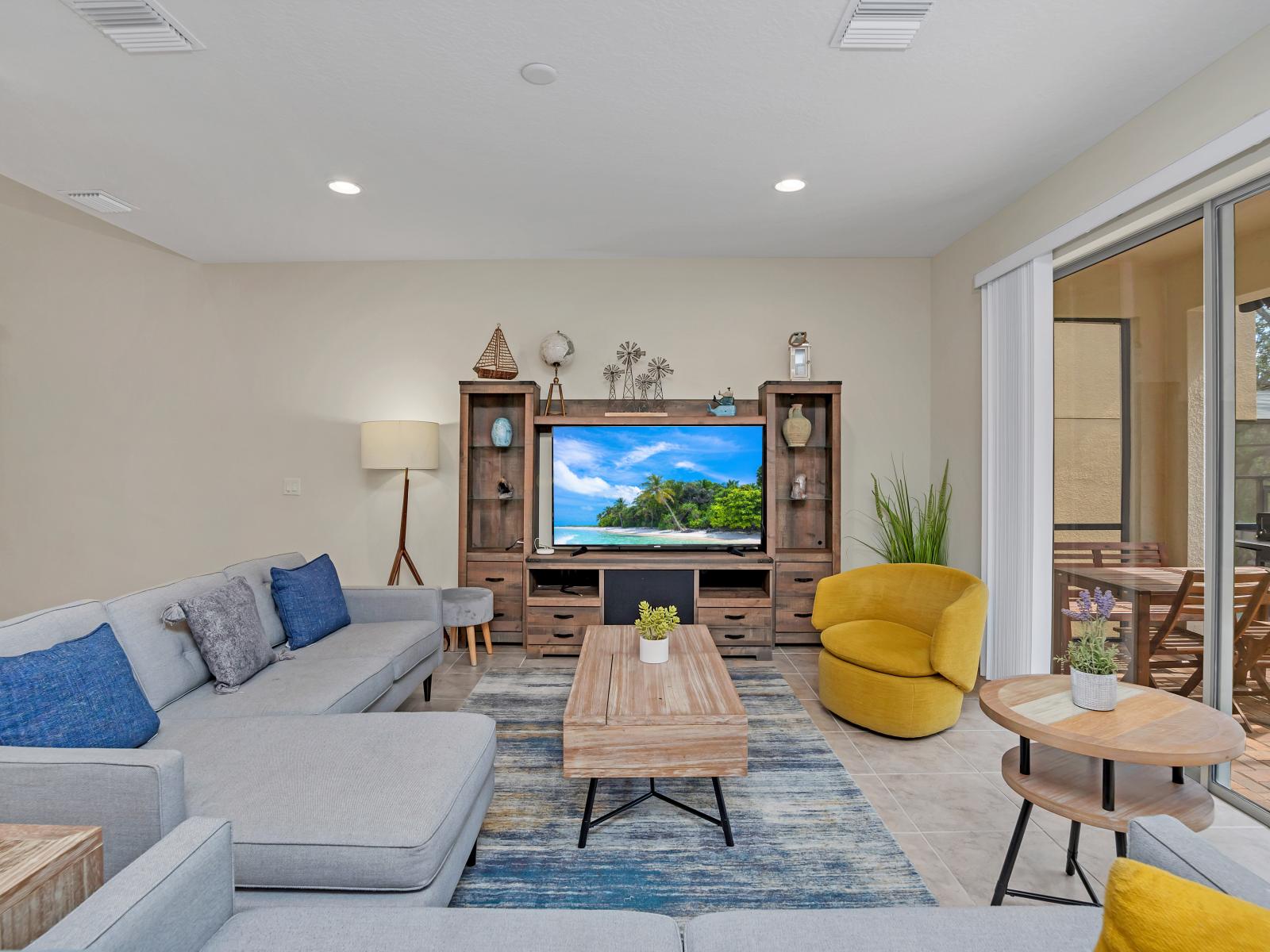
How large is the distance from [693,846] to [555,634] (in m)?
2.27

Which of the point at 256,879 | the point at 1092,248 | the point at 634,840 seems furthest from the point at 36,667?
the point at 1092,248

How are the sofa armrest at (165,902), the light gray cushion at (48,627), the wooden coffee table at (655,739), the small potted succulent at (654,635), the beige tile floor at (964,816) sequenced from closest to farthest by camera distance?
the sofa armrest at (165,902), the light gray cushion at (48,627), the beige tile floor at (964,816), the wooden coffee table at (655,739), the small potted succulent at (654,635)

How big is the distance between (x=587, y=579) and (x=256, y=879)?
3.29 meters

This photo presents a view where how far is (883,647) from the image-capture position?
123 inches

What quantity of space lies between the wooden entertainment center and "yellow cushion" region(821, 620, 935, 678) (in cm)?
91

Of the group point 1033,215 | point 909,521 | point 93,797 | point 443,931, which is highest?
point 1033,215

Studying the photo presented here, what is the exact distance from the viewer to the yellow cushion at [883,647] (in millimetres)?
2947

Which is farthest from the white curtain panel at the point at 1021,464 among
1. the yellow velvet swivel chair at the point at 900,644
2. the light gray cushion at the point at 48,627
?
the light gray cushion at the point at 48,627

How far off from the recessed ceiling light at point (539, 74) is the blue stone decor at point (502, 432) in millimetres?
2424

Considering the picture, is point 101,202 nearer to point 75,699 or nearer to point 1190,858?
point 75,699

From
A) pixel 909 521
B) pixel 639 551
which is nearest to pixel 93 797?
pixel 639 551

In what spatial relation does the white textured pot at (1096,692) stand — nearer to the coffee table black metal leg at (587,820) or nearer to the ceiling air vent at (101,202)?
the coffee table black metal leg at (587,820)

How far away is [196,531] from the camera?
4844 mm

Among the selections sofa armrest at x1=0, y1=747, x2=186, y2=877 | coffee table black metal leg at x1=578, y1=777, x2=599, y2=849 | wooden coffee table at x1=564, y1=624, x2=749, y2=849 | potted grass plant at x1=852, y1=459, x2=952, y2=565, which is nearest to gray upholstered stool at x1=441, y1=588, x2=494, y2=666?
wooden coffee table at x1=564, y1=624, x2=749, y2=849
